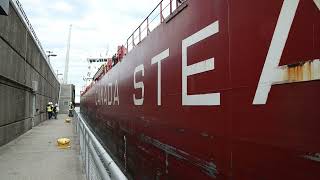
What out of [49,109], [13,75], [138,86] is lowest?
[49,109]

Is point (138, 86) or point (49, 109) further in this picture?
point (49, 109)

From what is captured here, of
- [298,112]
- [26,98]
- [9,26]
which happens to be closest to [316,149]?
[298,112]

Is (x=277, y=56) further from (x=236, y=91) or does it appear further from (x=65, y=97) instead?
(x=65, y=97)

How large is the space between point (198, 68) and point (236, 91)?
4.14 ft

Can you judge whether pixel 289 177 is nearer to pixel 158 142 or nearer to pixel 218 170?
pixel 218 170

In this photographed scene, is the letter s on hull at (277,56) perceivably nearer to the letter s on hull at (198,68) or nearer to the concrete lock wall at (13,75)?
the letter s on hull at (198,68)

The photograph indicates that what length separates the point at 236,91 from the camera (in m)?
4.27

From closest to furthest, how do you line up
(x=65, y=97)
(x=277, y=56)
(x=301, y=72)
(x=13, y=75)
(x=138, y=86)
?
1. (x=301, y=72)
2. (x=277, y=56)
3. (x=138, y=86)
4. (x=13, y=75)
5. (x=65, y=97)

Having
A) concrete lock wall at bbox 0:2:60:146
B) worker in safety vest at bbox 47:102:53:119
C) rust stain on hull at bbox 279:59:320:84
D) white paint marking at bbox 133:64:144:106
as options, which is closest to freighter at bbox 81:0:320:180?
rust stain on hull at bbox 279:59:320:84

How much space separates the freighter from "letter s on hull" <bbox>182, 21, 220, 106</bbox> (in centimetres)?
1

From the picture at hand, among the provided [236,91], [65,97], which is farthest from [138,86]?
[65,97]

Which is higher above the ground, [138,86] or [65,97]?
[65,97]

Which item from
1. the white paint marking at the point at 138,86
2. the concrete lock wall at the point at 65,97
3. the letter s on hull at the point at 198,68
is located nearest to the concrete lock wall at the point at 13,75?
the white paint marking at the point at 138,86

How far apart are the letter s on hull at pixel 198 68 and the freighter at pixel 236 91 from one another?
0.01 m
